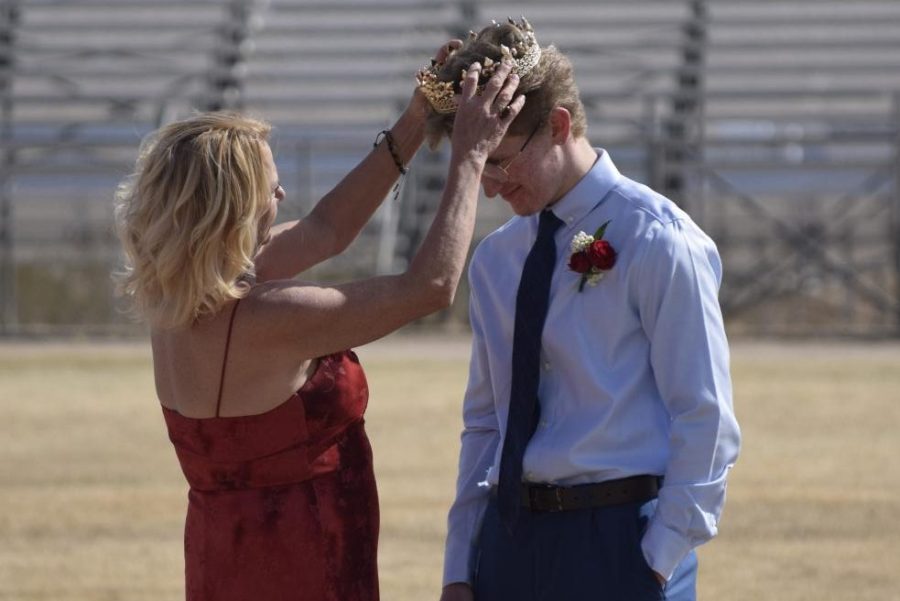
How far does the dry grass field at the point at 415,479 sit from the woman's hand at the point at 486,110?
391 cm

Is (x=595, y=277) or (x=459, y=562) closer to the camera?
(x=595, y=277)

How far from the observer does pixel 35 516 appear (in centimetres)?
922

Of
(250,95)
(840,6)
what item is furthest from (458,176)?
(840,6)

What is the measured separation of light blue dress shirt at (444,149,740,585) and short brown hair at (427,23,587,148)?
0.57ft

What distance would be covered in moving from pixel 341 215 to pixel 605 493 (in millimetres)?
1321

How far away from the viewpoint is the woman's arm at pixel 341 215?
4410mm

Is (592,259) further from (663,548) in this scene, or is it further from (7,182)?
(7,182)

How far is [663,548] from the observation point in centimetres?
340

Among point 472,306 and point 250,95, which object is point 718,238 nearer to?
point 250,95

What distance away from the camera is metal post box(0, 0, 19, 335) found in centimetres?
2006

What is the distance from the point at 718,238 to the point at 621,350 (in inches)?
682

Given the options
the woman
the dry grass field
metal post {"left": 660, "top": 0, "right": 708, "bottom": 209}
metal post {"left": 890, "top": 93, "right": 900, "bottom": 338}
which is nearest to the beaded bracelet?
the woman

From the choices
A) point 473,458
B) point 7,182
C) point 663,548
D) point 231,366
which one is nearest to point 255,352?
point 231,366

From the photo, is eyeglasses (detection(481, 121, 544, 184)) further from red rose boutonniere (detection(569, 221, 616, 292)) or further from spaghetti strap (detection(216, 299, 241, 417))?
spaghetti strap (detection(216, 299, 241, 417))
